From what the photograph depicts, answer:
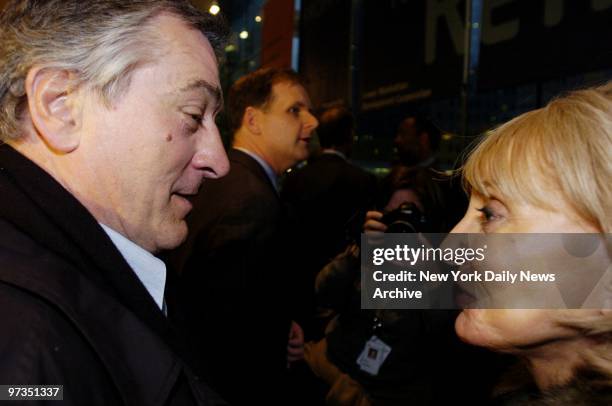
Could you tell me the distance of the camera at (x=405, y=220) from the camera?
1997mm

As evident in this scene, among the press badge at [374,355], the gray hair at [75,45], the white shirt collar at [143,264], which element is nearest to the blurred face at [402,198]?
the press badge at [374,355]

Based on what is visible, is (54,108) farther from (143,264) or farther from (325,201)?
(325,201)

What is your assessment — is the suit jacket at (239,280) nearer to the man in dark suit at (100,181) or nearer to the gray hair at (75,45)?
the man in dark suit at (100,181)

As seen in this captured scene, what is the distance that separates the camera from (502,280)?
3.63 ft

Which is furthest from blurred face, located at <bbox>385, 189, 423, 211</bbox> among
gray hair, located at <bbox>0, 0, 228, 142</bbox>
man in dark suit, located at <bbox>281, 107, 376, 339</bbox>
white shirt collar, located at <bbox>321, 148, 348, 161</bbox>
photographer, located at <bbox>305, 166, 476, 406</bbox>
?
gray hair, located at <bbox>0, 0, 228, 142</bbox>

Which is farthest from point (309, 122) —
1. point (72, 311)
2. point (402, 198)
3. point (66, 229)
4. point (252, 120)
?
point (72, 311)

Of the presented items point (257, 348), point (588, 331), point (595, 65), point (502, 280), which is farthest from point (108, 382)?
point (595, 65)

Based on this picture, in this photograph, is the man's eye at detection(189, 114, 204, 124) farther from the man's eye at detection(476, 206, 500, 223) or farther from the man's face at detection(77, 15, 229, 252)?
the man's eye at detection(476, 206, 500, 223)

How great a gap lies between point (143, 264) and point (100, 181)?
0.19m

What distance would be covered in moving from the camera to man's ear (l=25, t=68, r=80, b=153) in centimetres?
129

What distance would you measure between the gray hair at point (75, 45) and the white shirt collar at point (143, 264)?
0.26m

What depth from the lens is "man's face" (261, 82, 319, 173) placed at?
2402mm

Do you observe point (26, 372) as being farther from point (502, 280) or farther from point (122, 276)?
point (502, 280)

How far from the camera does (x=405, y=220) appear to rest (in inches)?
79.3
